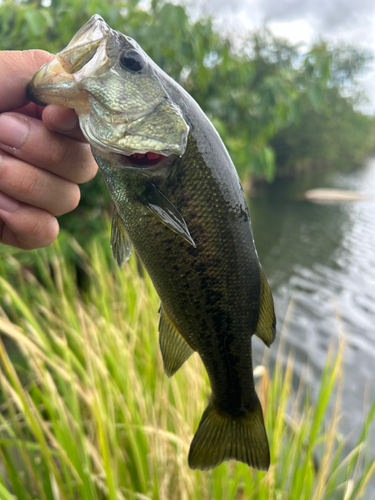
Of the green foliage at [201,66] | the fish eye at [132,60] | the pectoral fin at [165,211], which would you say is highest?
the green foliage at [201,66]

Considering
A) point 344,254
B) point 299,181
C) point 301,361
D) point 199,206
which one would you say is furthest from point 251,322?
point 299,181

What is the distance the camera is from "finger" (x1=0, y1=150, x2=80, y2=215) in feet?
3.99

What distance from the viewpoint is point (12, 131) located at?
3.80 ft

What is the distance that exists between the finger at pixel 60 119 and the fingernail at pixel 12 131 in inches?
2.9

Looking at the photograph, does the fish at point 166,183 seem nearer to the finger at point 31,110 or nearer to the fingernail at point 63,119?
the fingernail at point 63,119

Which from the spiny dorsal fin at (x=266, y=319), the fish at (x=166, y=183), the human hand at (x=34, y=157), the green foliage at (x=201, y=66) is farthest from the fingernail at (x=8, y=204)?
the green foliage at (x=201, y=66)

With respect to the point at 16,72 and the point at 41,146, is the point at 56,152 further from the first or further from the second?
the point at 16,72

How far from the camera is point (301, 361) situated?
6551 mm

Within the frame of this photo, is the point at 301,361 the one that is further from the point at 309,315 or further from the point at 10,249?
the point at 10,249

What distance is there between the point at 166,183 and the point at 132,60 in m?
0.35

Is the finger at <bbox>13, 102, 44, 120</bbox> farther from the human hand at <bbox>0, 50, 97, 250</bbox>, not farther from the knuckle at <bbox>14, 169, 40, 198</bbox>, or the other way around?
the knuckle at <bbox>14, 169, 40, 198</bbox>

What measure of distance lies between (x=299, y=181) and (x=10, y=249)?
2652 cm

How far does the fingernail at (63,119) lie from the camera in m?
1.08

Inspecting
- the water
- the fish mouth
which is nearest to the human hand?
the fish mouth
